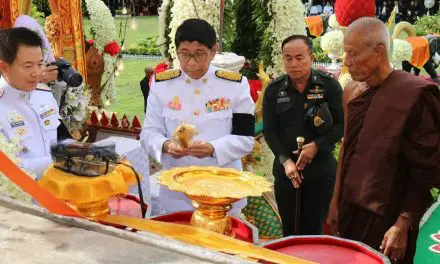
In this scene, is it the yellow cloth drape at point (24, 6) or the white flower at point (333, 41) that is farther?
the white flower at point (333, 41)

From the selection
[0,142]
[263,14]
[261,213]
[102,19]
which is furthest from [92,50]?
[0,142]

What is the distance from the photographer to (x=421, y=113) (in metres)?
2.00

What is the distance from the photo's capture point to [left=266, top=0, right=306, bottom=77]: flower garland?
429cm

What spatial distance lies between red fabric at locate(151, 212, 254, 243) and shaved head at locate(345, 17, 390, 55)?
922mm

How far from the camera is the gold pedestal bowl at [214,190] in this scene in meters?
1.48

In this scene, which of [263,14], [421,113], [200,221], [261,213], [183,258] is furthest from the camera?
[263,14]

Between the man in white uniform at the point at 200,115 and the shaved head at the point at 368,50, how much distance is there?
0.60 meters

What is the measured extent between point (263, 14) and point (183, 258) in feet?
12.0

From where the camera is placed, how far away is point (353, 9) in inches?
177

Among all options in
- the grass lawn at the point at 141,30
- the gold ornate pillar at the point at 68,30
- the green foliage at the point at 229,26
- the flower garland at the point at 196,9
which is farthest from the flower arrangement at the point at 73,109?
the grass lawn at the point at 141,30

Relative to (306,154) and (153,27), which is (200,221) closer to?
(306,154)

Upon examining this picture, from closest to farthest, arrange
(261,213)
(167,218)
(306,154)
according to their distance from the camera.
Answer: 1. (167,218)
2. (306,154)
3. (261,213)

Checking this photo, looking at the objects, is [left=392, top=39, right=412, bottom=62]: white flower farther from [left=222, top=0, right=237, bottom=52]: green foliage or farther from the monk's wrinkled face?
the monk's wrinkled face

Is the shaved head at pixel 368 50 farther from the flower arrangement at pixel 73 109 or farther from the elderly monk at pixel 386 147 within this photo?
the flower arrangement at pixel 73 109
